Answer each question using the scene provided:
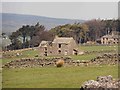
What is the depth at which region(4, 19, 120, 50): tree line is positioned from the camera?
10631 cm

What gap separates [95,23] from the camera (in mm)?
145875

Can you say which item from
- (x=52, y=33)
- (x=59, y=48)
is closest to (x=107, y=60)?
(x=59, y=48)

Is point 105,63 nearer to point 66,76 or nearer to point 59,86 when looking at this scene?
point 66,76

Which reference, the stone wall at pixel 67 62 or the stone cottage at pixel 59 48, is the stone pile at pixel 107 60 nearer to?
the stone wall at pixel 67 62

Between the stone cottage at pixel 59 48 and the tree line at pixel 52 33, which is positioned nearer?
the stone cottage at pixel 59 48

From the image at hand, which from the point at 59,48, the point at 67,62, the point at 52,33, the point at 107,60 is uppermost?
the point at 52,33

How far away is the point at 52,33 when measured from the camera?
110125mm

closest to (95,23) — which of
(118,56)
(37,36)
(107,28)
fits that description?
(107,28)

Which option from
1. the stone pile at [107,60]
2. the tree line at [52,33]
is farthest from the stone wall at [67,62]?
the tree line at [52,33]

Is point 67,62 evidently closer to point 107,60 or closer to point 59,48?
point 107,60

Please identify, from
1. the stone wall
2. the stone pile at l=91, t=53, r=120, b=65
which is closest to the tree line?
the stone wall

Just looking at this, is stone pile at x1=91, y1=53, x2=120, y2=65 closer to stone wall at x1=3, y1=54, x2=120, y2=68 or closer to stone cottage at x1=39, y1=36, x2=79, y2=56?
stone wall at x1=3, y1=54, x2=120, y2=68

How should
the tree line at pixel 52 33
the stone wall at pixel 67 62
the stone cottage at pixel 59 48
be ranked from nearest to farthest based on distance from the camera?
the stone wall at pixel 67 62
the stone cottage at pixel 59 48
the tree line at pixel 52 33

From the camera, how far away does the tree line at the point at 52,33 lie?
106m
